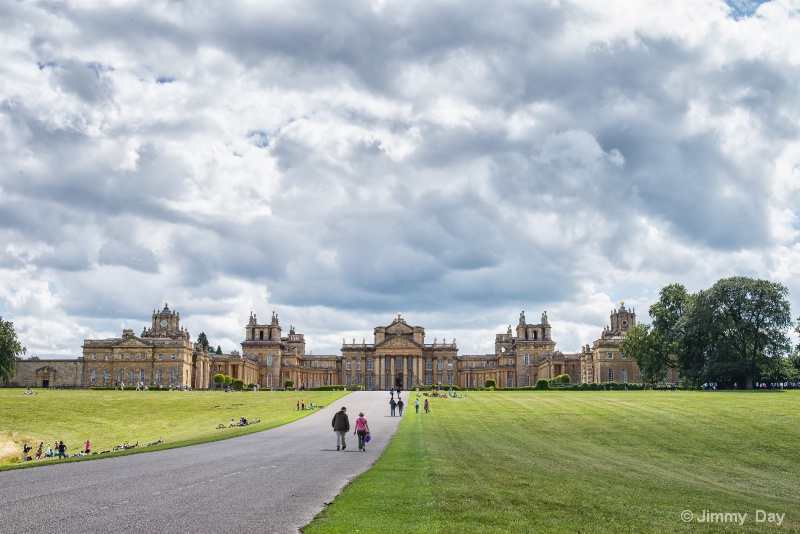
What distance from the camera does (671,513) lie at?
15117 mm

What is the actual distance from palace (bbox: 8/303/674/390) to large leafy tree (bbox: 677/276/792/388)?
3688cm

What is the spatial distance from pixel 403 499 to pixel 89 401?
62.7m

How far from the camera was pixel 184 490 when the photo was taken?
17.2 meters

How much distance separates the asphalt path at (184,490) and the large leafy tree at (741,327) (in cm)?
6115

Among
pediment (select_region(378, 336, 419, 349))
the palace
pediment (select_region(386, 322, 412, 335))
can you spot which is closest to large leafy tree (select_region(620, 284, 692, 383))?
the palace

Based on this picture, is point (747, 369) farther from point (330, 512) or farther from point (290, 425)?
point (330, 512)

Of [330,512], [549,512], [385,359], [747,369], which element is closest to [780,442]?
[549,512]

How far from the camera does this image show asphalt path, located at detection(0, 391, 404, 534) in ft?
43.2

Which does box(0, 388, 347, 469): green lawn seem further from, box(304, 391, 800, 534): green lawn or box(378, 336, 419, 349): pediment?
box(378, 336, 419, 349): pediment

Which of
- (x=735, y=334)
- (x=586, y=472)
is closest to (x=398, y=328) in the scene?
(x=735, y=334)

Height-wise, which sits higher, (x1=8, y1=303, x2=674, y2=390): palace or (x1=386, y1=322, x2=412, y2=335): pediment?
(x1=386, y1=322, x2=412, y2=335): pediment

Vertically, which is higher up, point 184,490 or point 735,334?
point 735,334

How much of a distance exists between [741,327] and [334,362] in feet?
332

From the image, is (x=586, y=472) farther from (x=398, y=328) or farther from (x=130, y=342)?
(x=398, y=328)
